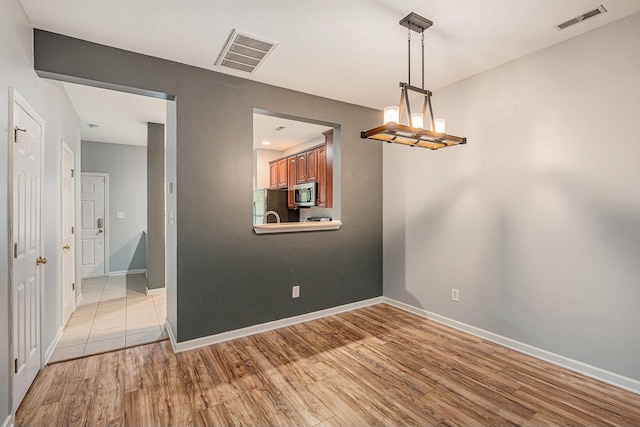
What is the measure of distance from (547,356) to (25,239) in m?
4.20

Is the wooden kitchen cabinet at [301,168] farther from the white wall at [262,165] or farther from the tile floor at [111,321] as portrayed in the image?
the tile floor at [111,321]

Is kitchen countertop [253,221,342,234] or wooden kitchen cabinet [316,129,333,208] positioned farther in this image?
wooden kitchen cabinet [316,129,333,208]

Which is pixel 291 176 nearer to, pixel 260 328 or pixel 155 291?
pixel 155 291

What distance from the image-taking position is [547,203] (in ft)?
8.84

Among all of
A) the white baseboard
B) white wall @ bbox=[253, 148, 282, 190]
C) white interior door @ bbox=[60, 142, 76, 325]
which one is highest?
white wall @ bbox=[253, 148, 282, 190]

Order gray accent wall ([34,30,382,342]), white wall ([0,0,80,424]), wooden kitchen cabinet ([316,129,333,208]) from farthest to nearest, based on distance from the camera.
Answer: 1. wooden kitchen cabinet ([316,129,333,208])
2. gray accent wall ([34,30,382,342])
3. white wall ([0,0,80,424])

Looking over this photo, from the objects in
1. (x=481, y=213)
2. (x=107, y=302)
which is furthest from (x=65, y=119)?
(x=481, y=213)

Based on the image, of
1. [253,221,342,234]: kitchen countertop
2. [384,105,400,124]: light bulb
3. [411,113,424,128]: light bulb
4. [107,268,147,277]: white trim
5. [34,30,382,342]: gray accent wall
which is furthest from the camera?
[107,268,147,277]: white trim

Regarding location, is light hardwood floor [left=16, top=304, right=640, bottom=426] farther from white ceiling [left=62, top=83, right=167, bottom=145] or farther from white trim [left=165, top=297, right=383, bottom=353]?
white ceiling [left=62, top=83, right=167, bottom=145]

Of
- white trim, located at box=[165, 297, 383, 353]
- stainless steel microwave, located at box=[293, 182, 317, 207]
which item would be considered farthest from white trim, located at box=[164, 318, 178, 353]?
stainless steel microwave, located at box=[293, 182, 317, 207]

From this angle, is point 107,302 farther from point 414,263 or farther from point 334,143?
point 414,263

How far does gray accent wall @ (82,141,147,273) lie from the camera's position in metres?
6.19

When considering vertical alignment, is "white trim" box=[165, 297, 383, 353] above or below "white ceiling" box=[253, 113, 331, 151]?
below

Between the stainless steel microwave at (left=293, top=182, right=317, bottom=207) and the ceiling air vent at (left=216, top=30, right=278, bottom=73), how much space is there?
2.40 meters
